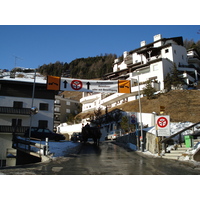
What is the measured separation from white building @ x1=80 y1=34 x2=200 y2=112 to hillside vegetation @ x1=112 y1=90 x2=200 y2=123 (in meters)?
4.88

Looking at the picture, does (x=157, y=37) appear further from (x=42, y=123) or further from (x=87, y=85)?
(x=87, y=85)

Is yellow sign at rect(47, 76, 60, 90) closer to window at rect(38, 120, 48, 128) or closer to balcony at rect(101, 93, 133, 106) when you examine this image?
window at rect(38, 120, 48, 128)

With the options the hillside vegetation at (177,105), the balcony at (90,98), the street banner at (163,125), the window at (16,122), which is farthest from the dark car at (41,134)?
the balcony at (90,98)

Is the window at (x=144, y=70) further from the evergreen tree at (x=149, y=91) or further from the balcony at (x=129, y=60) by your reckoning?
the balcony at (x=129, y=60)

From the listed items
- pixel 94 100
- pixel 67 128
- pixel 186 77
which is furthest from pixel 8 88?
pixel 94 100

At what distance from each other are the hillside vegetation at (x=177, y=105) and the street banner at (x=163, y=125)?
72.6ft

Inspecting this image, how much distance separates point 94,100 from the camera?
76188 mm

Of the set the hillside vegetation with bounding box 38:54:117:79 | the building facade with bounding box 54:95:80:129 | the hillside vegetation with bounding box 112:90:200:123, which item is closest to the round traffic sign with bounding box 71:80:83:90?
the hillside vegetation with bounding box 112:90:200:123

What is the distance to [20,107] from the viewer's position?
1427 inches

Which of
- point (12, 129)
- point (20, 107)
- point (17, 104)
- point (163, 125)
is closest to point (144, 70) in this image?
point (20, 107)

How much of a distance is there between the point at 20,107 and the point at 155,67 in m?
33.2

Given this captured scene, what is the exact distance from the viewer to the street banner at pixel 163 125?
53.0 ft

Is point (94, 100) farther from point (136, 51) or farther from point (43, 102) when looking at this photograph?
point (43, 102)

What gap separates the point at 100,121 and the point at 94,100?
85.9ft
